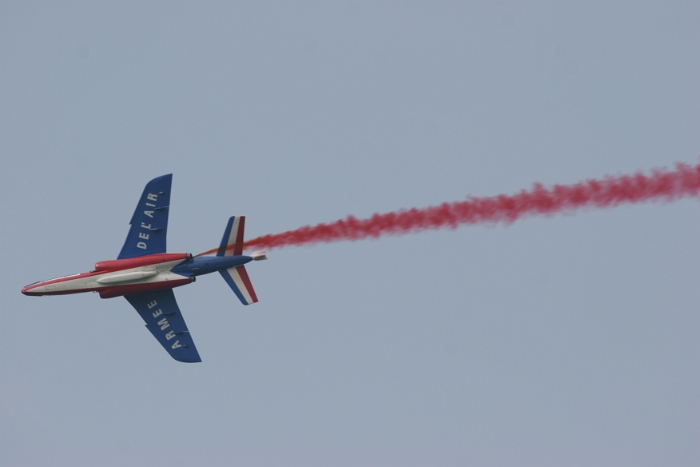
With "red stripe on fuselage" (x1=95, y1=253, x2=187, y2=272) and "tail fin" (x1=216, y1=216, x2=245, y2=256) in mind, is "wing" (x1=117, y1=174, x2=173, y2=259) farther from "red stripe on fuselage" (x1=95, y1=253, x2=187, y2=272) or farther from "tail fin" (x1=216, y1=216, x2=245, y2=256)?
"tail fin" (x1=216, y1=216, x2=245, y2=256)

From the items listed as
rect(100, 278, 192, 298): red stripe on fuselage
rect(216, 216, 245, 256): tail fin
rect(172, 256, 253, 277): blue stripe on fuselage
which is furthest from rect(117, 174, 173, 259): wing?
rect(216, 216, 245, 256): tail fin

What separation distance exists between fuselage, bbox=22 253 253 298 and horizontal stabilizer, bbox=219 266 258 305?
29 centimetres

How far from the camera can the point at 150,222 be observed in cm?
4669

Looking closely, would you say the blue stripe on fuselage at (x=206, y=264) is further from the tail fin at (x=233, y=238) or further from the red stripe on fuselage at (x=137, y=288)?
the red stripe on fuselage at (x=137, y=288)

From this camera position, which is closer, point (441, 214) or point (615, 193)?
point (615, 193)

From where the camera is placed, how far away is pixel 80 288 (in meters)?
46.2

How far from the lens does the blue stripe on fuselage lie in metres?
44.7

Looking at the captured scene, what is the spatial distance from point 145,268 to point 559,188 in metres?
19.5

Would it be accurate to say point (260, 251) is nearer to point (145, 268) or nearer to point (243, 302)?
point (243, 302)

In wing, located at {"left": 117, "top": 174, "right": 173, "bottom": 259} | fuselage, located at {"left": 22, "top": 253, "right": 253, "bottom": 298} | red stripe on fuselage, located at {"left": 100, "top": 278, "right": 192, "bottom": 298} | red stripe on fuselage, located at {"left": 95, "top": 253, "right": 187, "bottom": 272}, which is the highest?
wing, located at {"left": 117, "top": 174, "right": 173, "bottom": 259}

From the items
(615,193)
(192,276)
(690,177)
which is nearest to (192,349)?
(192,276)

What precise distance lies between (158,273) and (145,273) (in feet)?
1.98

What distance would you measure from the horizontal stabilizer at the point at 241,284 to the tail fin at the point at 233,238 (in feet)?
2.74


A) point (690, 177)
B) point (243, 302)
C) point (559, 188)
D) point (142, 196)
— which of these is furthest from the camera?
point (142, 196)
